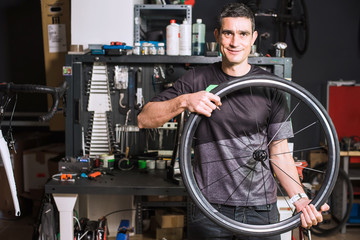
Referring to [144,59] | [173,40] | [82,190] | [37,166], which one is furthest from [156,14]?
[37,166]

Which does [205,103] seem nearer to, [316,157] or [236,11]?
[236,11]

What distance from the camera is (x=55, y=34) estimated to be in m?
3.12

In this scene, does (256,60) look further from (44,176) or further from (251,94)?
(44,176)

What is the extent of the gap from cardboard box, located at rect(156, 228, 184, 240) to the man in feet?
4.70

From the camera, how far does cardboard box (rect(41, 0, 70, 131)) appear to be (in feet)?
10.2

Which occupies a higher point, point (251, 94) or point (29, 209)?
point (251, 94)

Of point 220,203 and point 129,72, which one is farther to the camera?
point 129,72

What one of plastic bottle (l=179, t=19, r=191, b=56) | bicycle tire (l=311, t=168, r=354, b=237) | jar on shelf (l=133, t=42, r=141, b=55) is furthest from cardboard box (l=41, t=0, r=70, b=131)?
bicycle tire (l=311, t=168, r=354, b=237)

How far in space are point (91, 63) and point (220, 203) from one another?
63.0 inches

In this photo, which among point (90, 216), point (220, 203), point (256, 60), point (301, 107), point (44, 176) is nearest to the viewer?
point (220, 203)

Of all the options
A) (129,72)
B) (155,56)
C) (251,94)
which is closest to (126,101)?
(129,72)

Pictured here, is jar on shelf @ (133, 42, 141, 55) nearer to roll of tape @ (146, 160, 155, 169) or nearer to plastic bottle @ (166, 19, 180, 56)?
plastic bottle @ (166, 19, 180, 56)

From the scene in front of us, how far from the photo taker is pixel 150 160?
266cm

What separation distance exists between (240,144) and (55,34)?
2.22m
